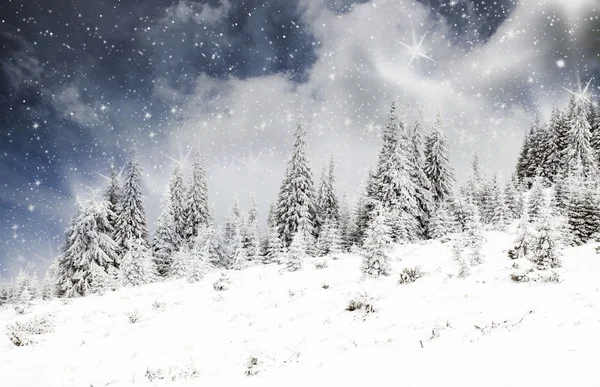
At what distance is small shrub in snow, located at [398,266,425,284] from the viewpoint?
1173 cm

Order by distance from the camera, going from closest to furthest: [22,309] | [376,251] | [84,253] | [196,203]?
[376,251]
[22,309]
[84,253]
[196,203]

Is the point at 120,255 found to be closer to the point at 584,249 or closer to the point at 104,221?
the point at 104,221

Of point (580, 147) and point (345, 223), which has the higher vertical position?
point (580, 147)

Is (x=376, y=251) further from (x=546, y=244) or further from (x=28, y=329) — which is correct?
(x=28, y=329)

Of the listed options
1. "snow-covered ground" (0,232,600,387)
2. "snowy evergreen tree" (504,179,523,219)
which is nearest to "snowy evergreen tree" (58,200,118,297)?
"snow-covered ground" (0,232,600,387)

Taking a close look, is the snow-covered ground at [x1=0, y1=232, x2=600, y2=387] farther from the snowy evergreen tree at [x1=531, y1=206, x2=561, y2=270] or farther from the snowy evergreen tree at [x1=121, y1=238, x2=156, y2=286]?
the snowy evergreen tree at [x1=121, y1=238, x2=156, y2=286]

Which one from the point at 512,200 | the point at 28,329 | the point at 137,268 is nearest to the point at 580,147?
the point at 512,200

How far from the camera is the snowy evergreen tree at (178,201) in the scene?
4138 centimetres

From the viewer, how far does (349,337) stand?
754 centimetres

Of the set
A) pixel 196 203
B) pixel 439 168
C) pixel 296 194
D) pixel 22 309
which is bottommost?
pixel 22 309

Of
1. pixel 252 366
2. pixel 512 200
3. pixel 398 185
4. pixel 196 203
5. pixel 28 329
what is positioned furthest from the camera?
pixel 196 203

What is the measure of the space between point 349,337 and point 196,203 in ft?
123

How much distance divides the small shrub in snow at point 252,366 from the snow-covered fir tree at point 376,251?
7.59 metres

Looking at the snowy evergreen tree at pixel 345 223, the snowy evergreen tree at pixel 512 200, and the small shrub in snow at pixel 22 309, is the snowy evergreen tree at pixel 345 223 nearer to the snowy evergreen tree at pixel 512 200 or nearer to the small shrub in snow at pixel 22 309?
the snowy evergreen tree at pixel 512 200
